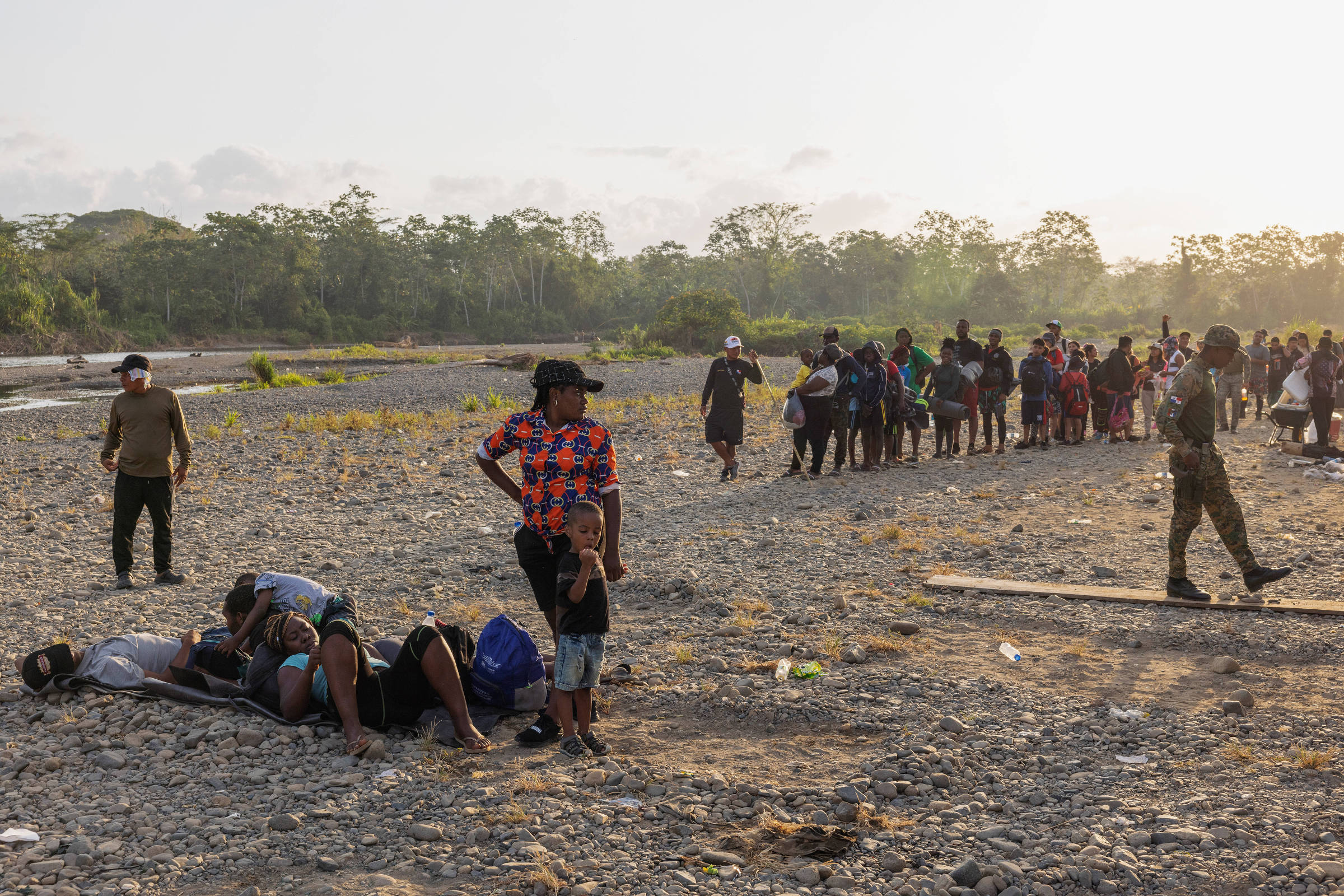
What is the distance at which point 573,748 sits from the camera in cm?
441

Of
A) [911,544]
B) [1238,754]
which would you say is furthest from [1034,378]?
[1238,754]

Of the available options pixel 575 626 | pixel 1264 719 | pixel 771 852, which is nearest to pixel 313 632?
pixel 575 626

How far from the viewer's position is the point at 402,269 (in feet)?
254

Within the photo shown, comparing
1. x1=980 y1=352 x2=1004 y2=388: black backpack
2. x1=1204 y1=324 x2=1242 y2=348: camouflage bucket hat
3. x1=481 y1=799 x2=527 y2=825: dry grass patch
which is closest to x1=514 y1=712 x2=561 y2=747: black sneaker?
x1=481 y1=799 x2=527 y2=825: dry grass patch

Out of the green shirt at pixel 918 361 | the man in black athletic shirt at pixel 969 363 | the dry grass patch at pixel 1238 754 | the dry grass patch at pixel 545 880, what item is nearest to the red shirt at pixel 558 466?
the dry grass patch at pixel 545 880

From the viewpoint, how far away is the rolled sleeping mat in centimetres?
1270

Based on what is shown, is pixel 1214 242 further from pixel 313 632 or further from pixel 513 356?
pixel 313 632

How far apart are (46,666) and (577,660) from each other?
291cm

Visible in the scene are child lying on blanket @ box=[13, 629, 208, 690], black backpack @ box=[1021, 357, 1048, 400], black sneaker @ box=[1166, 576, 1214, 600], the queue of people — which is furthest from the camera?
black backpack @ box=[1021, 357, 1048, 400]

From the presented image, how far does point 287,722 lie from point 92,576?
4496mm

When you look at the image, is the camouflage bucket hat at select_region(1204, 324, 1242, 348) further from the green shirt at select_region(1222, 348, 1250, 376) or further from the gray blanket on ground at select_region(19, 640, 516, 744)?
the green shirt at select_region(1222, 348, 1250, 376)

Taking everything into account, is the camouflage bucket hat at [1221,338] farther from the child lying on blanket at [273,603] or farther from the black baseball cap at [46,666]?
the black baseball cap at [46,666]

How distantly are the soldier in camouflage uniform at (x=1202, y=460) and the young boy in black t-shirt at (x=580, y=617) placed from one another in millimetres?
4067

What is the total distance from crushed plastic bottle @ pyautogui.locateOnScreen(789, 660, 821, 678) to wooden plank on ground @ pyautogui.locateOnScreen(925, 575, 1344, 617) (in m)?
1.97
